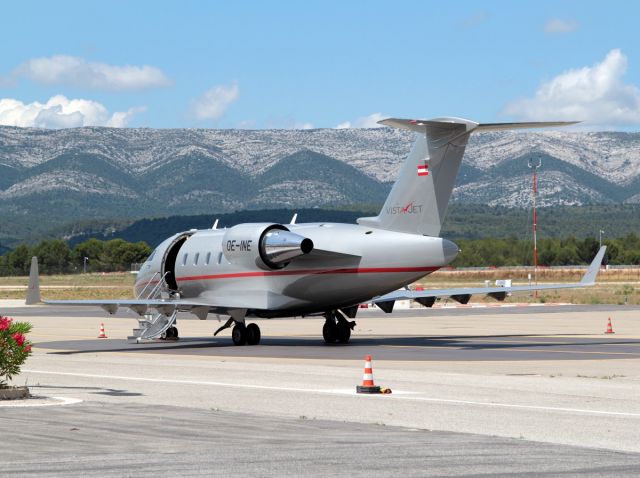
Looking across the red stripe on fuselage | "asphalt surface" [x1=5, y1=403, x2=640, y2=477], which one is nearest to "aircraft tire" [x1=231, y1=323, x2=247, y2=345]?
the red stripe on fuselage

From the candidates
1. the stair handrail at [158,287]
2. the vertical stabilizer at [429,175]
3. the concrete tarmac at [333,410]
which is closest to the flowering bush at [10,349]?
the concrete tarmac at [333,410]

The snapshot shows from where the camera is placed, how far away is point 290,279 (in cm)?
4097

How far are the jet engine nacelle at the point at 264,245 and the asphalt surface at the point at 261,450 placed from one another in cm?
1940

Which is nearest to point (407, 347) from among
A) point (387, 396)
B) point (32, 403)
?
point (387, 396)

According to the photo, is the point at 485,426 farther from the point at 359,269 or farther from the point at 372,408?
the point at 359,269

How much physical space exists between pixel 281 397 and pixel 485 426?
5644 mm

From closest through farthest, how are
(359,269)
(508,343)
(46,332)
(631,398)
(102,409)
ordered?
(102,409) → (631,398) → (359,269) → (508,343) → (46,332)

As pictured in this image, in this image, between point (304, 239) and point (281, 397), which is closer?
point (281, 397)

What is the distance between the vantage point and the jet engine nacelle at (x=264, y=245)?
40.1 m

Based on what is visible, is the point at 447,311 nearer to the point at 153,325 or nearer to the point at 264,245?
the point at 153,325

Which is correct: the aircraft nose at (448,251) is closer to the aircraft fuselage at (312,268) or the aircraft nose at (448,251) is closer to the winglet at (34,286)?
the aircraft fuselage at (312,268)

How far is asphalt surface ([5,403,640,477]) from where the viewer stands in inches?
592

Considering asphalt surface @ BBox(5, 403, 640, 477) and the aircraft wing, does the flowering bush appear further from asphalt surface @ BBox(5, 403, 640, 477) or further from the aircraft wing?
the aircraft wing

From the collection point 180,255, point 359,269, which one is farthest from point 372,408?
point 180,255
